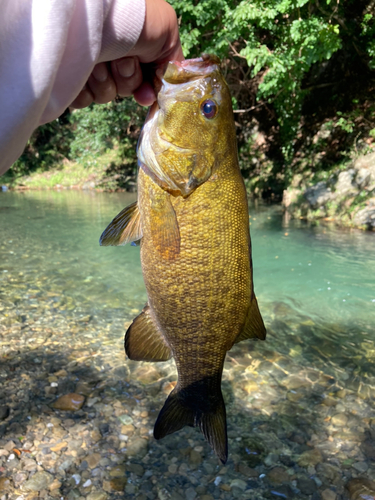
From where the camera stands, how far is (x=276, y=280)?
25.1 ft

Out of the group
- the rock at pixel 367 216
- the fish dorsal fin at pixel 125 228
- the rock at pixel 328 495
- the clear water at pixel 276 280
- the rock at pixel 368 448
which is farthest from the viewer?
the rock at pixel 367 216

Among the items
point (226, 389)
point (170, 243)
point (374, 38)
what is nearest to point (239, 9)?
point (374, 38)

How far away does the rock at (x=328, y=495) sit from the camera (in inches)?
118

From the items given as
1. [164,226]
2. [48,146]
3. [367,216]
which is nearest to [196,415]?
[164,226]

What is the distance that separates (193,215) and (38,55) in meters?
0.87

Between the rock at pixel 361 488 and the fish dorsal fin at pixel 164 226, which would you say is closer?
the fish dorsal fin at pixel 164 226

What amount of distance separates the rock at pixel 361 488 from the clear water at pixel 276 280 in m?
1.48

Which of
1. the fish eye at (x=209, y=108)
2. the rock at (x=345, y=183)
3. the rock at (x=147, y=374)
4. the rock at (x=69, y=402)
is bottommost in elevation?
the rock at (x=69, y=402)

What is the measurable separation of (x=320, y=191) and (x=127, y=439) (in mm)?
11299

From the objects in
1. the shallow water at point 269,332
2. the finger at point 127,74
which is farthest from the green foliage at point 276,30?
the finger at point 127,74

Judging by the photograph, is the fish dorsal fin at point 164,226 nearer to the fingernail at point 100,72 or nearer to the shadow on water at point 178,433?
the fingernail at point 100,72

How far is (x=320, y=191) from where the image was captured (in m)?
13.0

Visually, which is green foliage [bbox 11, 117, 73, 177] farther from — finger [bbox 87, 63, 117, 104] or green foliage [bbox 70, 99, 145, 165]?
finger [bbox 87, 63, 117, 104]

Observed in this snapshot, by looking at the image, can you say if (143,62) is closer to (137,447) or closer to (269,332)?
(137,447)
